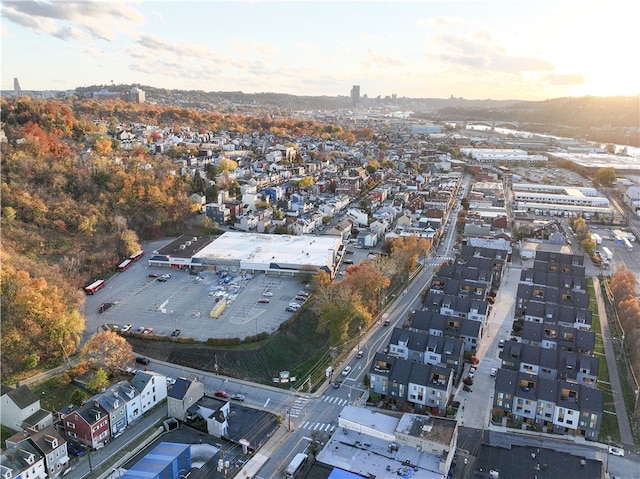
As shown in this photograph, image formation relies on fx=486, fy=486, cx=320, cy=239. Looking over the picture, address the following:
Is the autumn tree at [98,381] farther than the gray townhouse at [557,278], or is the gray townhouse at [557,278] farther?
the gray townhouse at [557,278]

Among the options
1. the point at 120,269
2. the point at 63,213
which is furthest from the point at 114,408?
the point at 63,213

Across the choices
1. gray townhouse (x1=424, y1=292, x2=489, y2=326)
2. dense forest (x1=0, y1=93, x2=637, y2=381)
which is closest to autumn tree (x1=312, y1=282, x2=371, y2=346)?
dense forest (x1=0, y1=93, x2=637, y2=381)

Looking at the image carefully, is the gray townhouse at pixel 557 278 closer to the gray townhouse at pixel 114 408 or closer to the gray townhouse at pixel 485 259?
the gray townhouse at pixel 485 259

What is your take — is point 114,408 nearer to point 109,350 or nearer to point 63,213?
point 109,350

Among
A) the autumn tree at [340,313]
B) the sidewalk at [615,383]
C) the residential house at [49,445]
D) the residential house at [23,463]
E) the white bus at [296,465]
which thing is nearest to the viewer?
the residential house at [23,463]

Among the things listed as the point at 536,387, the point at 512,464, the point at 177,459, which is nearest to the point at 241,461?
the point at 177,459

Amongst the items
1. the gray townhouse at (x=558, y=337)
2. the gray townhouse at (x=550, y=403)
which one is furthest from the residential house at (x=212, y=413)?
the gray townhouse at (x=558, y=337)
